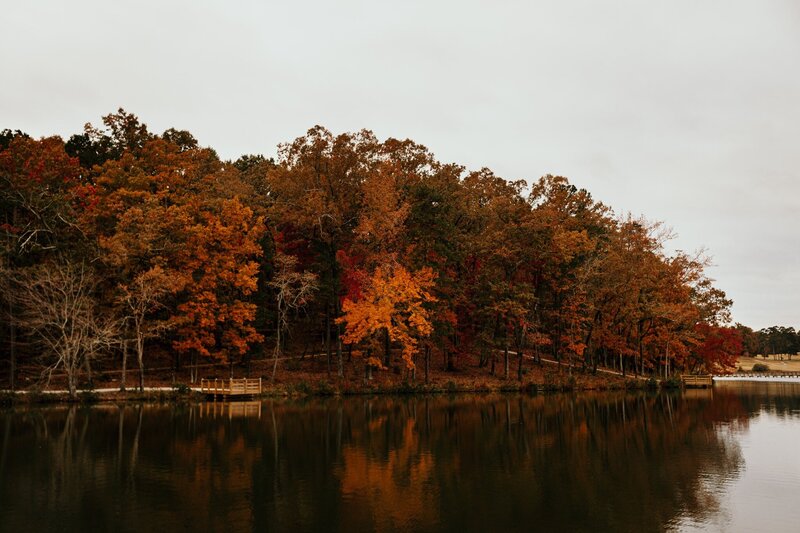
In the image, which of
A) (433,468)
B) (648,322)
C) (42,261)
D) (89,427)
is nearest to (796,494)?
(433,468)

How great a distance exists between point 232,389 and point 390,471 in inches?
1122

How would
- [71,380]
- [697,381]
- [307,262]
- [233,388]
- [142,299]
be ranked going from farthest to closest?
[697,381]
[307,262]
[233,388]
[142,299]
[71,380]

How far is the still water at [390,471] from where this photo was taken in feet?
53.5

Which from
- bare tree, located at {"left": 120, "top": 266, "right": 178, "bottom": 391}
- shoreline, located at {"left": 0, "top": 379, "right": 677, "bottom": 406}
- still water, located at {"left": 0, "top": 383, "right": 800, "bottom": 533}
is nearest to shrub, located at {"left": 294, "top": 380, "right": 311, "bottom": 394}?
shoreline, located at {"left": 0, "top": 379, "right": 677, "bottom": 406}

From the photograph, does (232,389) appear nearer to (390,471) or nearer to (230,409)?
(230,409)

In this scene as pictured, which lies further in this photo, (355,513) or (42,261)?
(42,261)

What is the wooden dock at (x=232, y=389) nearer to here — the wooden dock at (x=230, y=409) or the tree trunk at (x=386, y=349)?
the wooden dock at (x=230, y=409)

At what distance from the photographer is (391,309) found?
51344mm

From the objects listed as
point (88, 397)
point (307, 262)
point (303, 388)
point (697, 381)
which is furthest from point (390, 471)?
point (697, 381)

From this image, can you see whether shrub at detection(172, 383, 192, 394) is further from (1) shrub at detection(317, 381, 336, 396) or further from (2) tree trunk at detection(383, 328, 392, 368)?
(2) tree trunk at detection(383, 328, 392, 368)

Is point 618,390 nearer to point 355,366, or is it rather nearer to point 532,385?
point 532,385

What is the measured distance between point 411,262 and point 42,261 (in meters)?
28.9

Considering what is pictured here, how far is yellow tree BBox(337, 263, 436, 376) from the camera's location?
5122 centimetres

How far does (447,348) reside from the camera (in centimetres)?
6200
